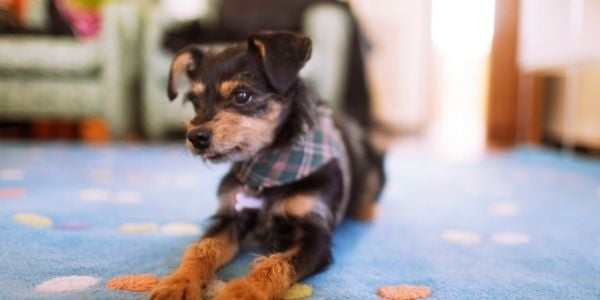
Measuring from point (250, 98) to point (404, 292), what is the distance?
67cm

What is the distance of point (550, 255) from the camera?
1.37m

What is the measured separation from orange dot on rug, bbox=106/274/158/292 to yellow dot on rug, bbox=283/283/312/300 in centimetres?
29

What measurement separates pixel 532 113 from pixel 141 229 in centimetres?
403

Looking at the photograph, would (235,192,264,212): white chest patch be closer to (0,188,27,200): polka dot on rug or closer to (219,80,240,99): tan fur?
(219,80,240,99): tan fur

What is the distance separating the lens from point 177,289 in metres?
0.94

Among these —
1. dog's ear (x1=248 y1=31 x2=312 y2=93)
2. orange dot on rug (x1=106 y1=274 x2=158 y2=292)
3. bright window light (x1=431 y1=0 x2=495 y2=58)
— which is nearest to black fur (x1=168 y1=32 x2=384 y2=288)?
dog's ear (x1=248 y1=31 x2=312 y2=93)

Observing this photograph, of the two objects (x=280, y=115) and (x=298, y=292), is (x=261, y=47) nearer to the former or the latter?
(x=280, y=115)

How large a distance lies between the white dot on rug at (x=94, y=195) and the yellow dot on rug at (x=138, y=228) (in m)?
0.45

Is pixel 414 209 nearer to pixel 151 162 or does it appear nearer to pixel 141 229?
pixel 141 229

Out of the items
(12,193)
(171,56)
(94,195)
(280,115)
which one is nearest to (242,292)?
(280,115)

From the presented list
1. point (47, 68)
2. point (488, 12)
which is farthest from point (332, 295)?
point (488, 12)

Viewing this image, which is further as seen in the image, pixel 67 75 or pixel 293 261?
pixel 67 75

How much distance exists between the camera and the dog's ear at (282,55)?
52.7 inches

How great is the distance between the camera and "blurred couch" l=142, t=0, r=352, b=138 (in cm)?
378
